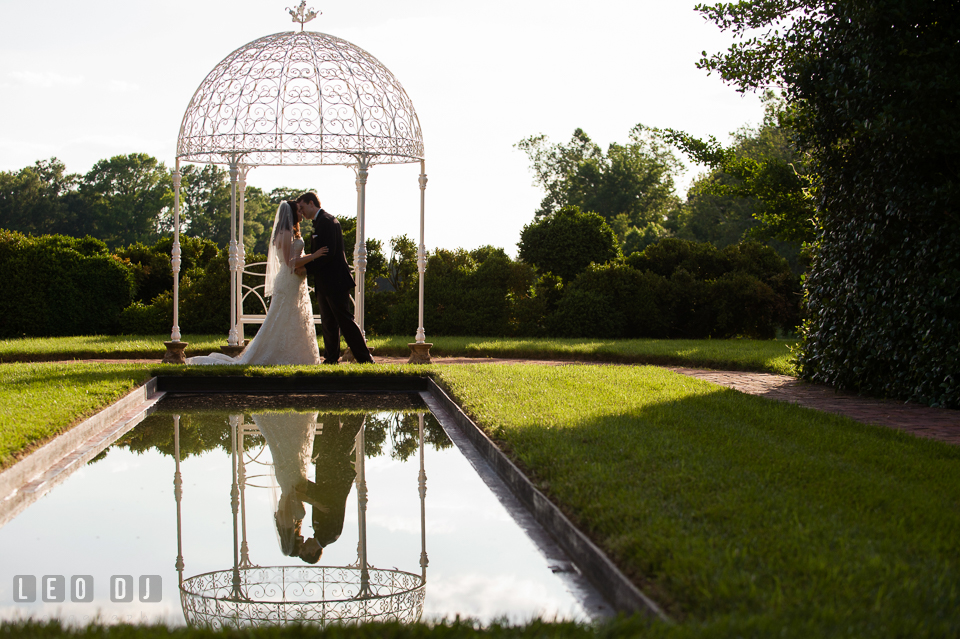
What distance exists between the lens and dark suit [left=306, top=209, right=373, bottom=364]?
1089 cm

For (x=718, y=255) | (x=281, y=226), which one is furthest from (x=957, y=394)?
(x=718, y=255)

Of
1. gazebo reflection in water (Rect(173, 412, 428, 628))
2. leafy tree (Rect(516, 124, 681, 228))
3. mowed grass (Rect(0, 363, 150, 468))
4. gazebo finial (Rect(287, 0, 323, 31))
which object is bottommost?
gazebo reflection in water (Rect(173, 412, 428, 628))

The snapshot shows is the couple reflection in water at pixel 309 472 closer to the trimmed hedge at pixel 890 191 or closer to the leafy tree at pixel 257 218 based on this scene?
the trimmed hedge at pixel 890 191

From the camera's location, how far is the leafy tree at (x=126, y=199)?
1925 inches

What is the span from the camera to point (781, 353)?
1339 centimetres

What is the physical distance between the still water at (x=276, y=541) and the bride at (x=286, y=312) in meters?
4.03

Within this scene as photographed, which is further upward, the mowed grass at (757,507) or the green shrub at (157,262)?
the green shrub at (157,262)

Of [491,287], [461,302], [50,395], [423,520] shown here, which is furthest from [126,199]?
[423,520]

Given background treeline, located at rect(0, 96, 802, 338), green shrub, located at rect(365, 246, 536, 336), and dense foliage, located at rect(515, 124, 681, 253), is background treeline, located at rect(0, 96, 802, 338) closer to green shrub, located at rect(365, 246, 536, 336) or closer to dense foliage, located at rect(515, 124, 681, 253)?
green shrub, located at rect(365, 246, 536, 336)

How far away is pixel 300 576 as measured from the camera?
383 centimetres

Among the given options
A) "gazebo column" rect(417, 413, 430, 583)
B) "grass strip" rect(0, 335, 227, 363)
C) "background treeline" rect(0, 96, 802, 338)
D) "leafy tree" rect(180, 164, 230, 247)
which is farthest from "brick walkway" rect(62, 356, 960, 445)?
"leafy tree" rect(180, 164, 230, 247)

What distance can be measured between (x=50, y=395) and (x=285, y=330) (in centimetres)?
356

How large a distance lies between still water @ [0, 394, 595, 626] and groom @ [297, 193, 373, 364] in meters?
4.32

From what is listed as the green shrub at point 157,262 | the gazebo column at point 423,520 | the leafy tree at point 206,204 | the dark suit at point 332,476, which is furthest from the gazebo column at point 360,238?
the leafy tree at point 206,204
